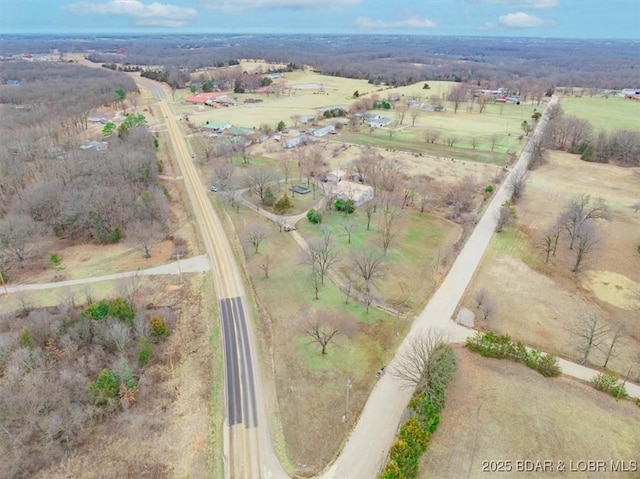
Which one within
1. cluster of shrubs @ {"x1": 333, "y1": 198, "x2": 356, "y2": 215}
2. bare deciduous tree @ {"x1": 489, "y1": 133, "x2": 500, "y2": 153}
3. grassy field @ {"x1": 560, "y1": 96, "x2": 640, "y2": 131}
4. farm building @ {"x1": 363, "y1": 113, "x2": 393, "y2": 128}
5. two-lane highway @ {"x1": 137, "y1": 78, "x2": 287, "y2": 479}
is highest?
grassy field @ {"x1": 560, "y1": 96, "x2": 640, "y2": 131}

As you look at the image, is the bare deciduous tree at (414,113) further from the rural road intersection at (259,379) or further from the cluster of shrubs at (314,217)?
the cluster of shrubs at (314,217)

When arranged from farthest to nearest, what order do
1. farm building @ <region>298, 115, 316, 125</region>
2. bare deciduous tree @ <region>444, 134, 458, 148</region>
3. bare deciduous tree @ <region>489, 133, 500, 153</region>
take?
farm building @ <region>298, 115, 316, 125</region> < bare deciduous tree @ <region>444, 134, 458, 148</region> < bare deciduous tree @ <region>489, 133, 500, 153</region>

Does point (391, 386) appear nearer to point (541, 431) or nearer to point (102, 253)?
point (541, 431)

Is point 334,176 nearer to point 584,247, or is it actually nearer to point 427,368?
point 584,247

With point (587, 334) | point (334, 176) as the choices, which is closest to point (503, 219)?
point (587, 334)

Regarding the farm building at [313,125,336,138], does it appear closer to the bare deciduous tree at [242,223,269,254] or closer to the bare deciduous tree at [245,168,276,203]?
the bare deciduous tree at [245,168,276,203]

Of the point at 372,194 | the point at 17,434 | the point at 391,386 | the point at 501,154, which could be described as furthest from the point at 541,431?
the point at 501,154

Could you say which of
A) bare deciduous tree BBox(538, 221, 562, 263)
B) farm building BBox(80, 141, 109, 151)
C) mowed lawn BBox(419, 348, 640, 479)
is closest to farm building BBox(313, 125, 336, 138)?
farm building BBox(80, 141, 109, 151)
